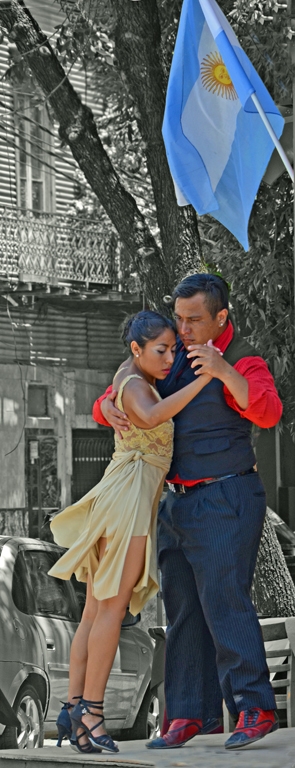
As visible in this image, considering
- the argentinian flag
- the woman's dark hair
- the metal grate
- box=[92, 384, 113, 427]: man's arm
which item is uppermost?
the argentinian flag

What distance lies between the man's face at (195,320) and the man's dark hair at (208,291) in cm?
2

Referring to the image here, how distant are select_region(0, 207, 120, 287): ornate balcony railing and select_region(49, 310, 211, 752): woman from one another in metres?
17.9

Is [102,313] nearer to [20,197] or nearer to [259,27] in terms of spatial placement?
[20,197]

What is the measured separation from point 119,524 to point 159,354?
0.71 meters

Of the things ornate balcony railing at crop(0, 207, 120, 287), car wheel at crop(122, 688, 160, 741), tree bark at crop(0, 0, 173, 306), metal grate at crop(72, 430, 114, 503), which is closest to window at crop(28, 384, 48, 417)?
metal grate at crop(72, 430, 114, 503)

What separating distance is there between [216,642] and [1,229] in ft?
61.1

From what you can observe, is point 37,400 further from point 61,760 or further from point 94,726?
point 61,760

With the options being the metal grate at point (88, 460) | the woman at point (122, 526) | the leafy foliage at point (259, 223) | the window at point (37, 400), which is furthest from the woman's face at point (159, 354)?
the metal grate at point (88, 460)

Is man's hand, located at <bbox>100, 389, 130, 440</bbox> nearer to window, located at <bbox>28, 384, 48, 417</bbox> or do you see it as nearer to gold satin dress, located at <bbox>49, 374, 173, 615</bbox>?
gold satin dress, located at <bbox>49, 374, 173, 615</bbox>

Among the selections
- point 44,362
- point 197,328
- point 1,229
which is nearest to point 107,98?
point 1,229

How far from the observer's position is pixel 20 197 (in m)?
24.0

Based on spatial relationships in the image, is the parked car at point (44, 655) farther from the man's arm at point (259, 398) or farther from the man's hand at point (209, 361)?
the man's hand at point (209, 361)

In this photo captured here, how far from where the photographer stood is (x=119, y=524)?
199 inches

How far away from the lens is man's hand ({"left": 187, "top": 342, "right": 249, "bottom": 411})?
4.88m
